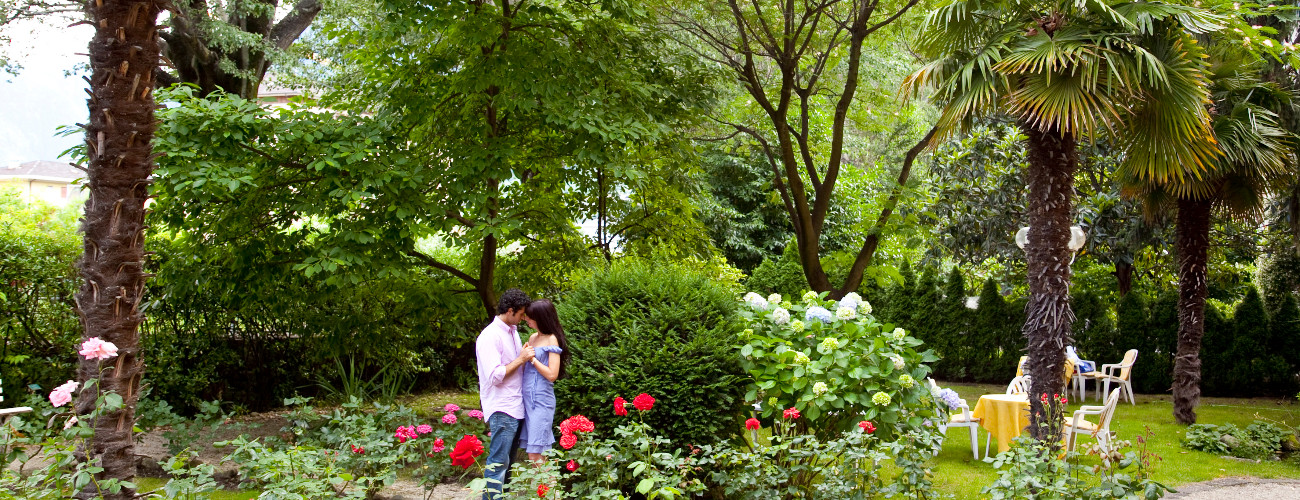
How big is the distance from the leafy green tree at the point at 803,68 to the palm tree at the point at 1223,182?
3.02m

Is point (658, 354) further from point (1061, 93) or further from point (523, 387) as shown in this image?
point (1061, 93)

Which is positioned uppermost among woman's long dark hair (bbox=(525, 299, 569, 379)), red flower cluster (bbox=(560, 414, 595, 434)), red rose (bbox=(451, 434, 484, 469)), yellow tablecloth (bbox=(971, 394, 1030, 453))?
woman's long dark hair (bbox=(525, 299, 569, 379))

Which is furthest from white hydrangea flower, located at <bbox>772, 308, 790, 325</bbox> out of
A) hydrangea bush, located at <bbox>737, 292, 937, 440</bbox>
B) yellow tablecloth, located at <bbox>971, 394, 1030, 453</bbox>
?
yellow tablecloth, located at <bbox>971, 394, 1030, 453</bbox>

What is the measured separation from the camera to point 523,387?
4805 mm

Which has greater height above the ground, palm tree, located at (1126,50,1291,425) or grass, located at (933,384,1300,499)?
palm tree, located at (1126,50,1291,425)

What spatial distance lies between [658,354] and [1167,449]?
661 centimetres

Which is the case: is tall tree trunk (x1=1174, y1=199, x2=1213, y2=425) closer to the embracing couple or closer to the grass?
the grass

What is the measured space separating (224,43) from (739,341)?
898 cm

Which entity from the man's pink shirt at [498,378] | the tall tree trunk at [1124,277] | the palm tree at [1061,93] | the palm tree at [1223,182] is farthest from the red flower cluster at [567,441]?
the tall tree trunk at [1124,277]

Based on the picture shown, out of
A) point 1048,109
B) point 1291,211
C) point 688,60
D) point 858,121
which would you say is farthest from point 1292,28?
point 688,60

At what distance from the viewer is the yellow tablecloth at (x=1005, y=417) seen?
761cm

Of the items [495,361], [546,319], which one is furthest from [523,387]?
[546,319]

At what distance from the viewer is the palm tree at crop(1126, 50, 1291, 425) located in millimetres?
8617

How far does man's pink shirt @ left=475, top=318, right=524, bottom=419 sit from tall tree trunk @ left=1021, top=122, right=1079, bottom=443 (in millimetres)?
4264
